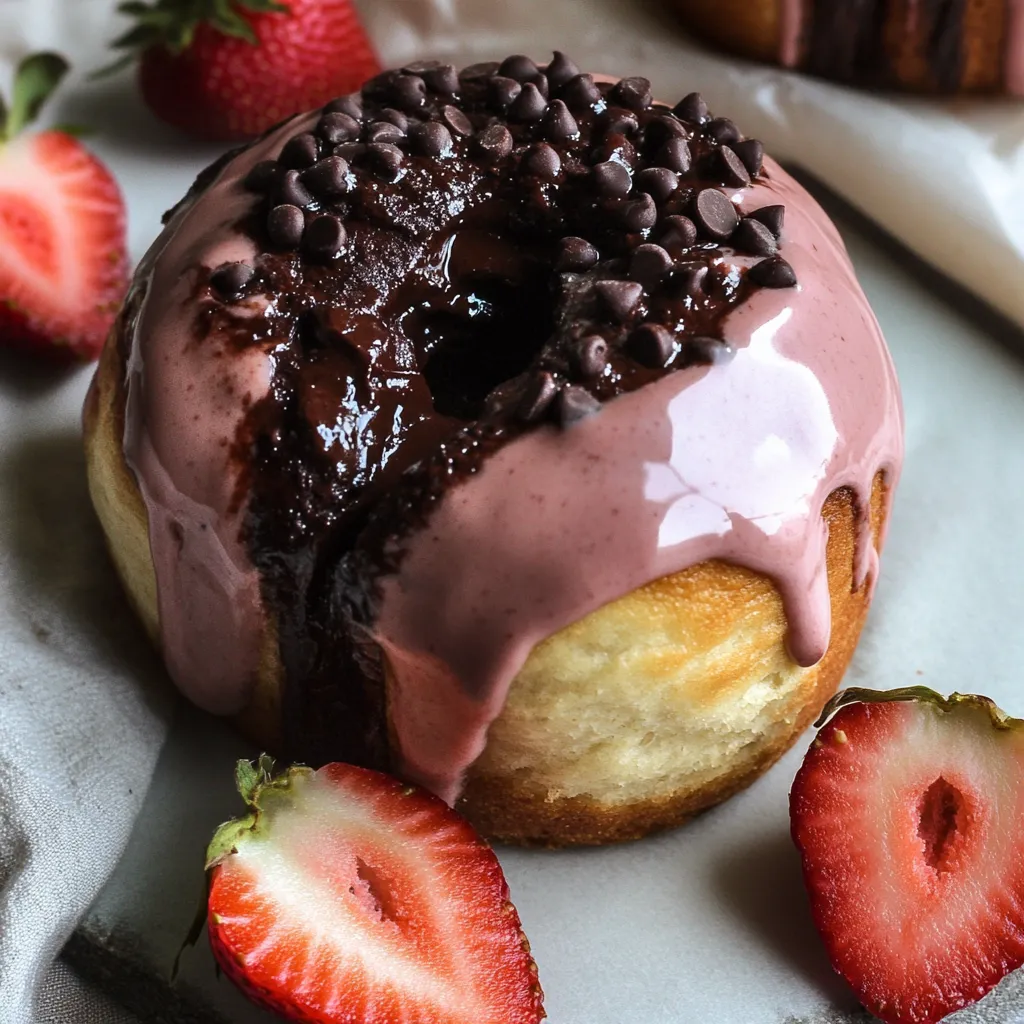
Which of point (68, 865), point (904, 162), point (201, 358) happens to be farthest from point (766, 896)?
point (904, 162)

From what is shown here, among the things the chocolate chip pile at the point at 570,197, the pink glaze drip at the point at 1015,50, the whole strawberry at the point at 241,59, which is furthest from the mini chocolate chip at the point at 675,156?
the pink glaze drip at the point at 1015,50

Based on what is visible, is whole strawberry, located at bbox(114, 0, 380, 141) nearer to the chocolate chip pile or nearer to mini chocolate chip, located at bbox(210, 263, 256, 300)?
the chocolate chip pile

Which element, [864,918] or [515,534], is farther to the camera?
[864,918]

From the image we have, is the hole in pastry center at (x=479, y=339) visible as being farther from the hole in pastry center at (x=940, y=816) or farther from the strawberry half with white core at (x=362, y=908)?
the hole in pastry center at (x=940, y=816)

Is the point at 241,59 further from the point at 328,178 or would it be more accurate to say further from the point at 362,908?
the point at 362,908

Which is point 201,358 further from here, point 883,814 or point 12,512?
point 883,814

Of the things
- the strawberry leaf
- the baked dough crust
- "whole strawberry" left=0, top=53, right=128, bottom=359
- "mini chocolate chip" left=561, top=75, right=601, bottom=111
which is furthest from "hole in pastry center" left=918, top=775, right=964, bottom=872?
the strawberry leaf
